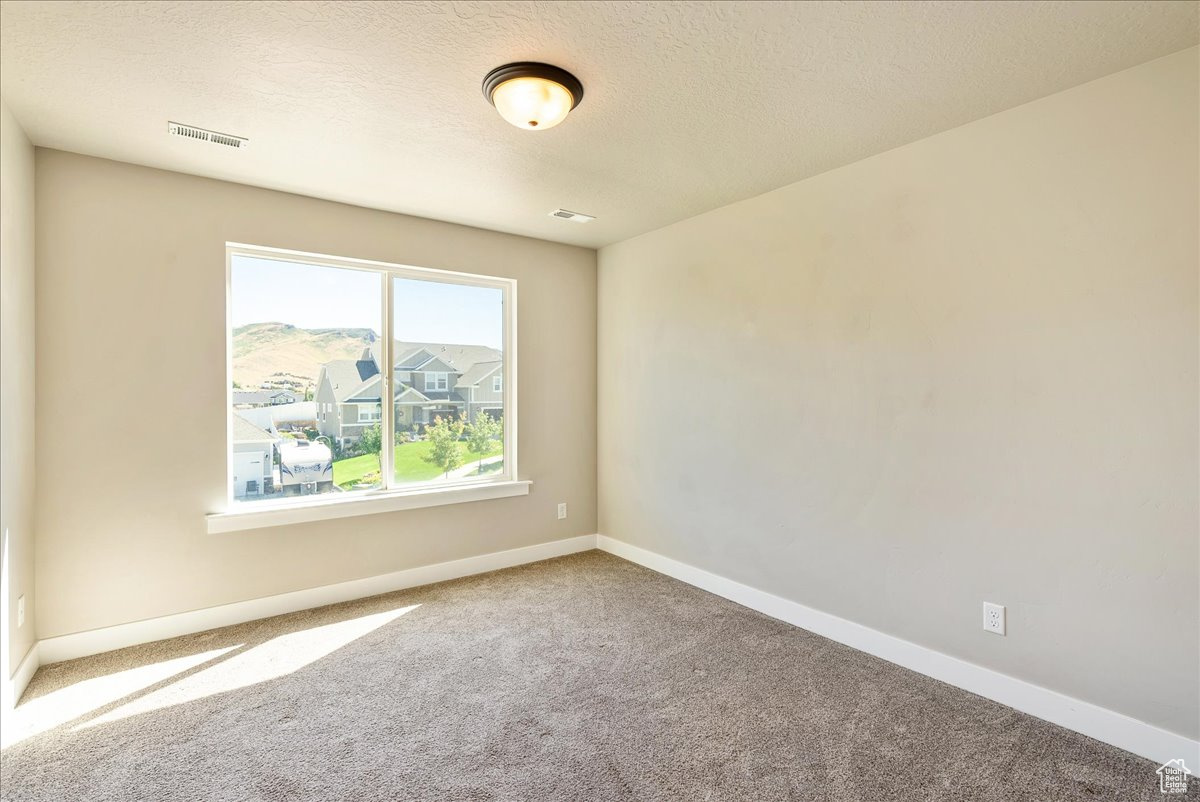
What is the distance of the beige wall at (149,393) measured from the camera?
274 cm

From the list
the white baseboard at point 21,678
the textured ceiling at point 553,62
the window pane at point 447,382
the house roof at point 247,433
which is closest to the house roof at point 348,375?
the window pane at point 447,382

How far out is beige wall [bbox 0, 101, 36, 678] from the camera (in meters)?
2.28

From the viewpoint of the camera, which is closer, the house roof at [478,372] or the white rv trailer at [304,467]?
the white rv trailer at [304,467]

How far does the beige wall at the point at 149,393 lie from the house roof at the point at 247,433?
0.10m

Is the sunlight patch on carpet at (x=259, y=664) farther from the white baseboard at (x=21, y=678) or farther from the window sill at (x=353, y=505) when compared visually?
the window sill at (x=353, y=505)

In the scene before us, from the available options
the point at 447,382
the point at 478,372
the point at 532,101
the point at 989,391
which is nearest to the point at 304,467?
the point at 447,382

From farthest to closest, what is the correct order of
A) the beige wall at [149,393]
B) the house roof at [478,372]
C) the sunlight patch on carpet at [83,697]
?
the house roof at [478,372] < the beige wall at [149,393] < the sunlight patch on carpet at [83,697]

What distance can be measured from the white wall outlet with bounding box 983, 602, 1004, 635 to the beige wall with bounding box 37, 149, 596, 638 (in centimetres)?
331

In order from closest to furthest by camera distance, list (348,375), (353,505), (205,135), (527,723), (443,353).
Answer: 1. (527,723)
2. (205,135)
3. (353,505)
4. (348,375)
5. (443,353)

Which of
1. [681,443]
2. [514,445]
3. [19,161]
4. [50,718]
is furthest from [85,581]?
[681,443]

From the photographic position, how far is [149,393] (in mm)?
2943

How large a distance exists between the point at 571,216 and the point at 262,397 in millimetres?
2247

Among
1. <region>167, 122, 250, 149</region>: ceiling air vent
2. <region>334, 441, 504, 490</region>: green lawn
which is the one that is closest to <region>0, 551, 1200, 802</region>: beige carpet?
<region>334, 441, 504, 490</region>: green lawn

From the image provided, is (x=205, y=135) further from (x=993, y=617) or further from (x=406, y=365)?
(x=993, y=617)
